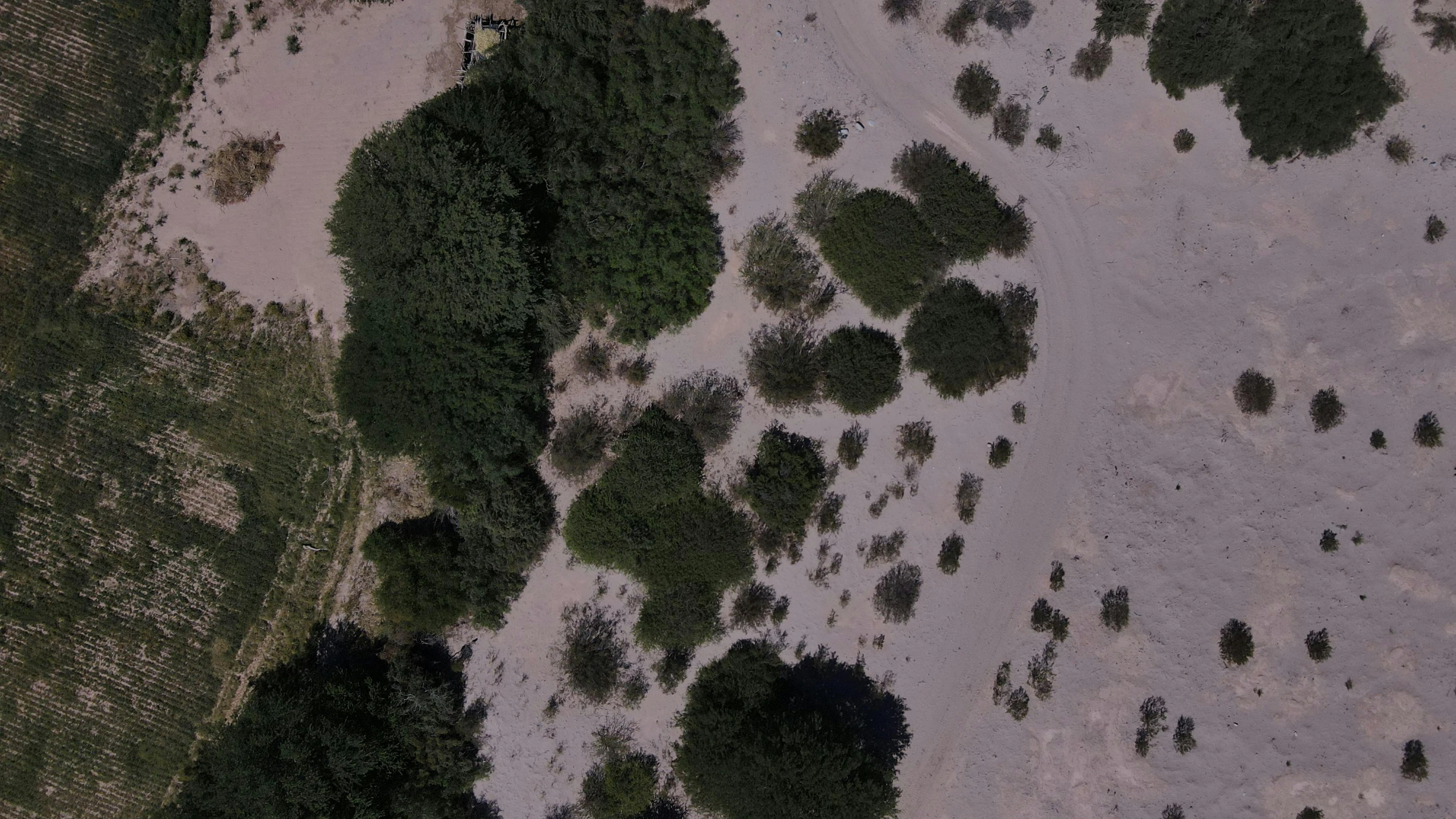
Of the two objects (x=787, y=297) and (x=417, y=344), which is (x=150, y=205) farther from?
(x=787, y=297)

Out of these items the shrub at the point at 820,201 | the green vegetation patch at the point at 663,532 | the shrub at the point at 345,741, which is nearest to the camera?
the shrub at the point at 345,741

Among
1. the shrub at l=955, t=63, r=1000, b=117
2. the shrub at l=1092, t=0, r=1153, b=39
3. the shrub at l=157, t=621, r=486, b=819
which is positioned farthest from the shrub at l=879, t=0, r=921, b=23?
the shrub at l=157, t=621, r=486, b=819

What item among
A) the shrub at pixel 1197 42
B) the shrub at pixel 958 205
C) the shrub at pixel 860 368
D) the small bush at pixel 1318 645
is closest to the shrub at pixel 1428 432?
→ the small bush at pixel 1318 645

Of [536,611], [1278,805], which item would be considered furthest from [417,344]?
[1278,805]

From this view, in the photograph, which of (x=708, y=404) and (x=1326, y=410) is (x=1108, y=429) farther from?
(x=708, y=404)

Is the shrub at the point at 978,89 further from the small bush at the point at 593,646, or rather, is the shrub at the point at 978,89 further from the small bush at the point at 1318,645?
the small bush at the point at 593,646

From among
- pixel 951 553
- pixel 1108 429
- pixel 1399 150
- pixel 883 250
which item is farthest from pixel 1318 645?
pixel 883 250

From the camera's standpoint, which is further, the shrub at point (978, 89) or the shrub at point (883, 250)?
the shrub at point (978, 89)

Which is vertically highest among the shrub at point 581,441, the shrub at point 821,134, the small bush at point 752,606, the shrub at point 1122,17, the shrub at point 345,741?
the shrub at point 1122,17

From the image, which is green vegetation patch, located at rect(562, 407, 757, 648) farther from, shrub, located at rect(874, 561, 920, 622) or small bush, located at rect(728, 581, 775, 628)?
shrub, located at rect(874, 561, 920, 622)
